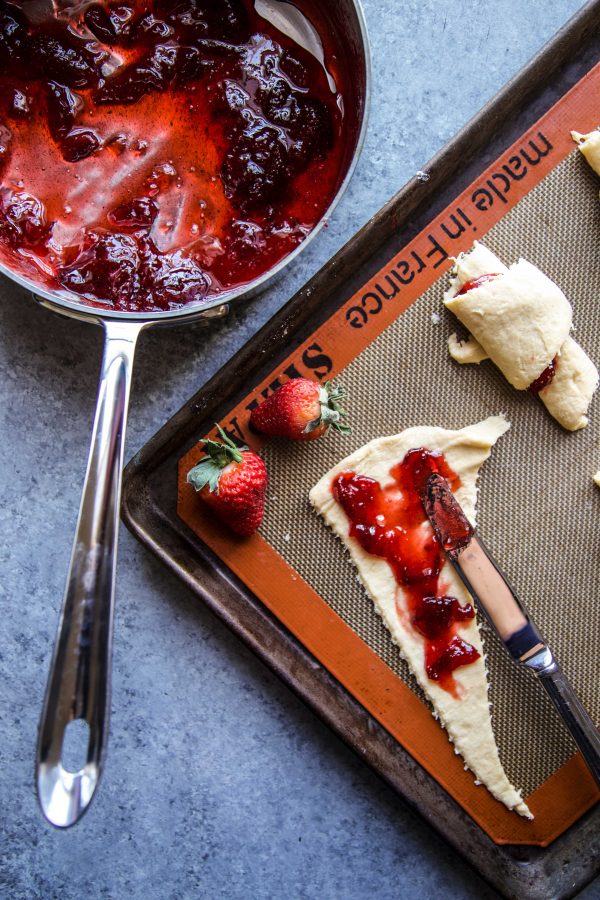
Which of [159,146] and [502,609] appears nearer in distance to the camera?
[159,146]

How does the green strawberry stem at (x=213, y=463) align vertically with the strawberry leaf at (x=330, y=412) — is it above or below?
below

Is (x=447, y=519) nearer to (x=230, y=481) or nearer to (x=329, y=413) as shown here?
(x=329, y=413)

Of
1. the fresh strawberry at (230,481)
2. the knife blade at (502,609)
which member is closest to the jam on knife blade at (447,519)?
the knife blade at (502,609)

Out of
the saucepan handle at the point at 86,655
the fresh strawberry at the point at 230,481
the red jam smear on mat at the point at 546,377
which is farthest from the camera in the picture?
the red jam smear on mat at the point at 546,377

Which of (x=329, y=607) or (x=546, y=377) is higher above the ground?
(x=546, y=377)

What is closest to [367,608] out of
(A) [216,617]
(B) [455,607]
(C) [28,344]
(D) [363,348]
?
(B) [455,607]

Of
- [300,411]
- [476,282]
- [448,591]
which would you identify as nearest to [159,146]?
A: [300,411]

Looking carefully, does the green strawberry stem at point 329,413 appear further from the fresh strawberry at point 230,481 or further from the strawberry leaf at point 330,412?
the fresh strawberry at point 230,481

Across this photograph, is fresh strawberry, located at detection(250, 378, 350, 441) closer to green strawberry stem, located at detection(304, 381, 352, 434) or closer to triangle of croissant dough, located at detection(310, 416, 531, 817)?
green strawberry stem, located at detection(304, 381, 352, 434)
